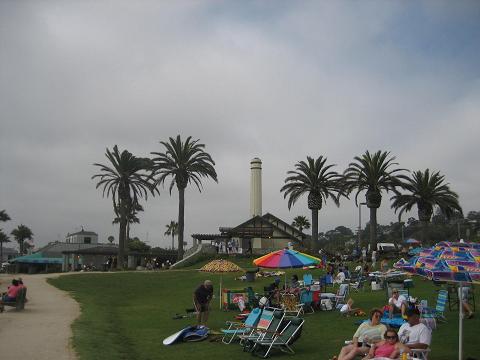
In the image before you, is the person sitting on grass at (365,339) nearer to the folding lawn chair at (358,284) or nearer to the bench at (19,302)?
the bench at (19,302)

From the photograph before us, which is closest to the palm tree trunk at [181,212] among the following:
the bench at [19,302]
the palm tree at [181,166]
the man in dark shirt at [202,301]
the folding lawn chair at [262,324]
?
the palm tree at [181,166]

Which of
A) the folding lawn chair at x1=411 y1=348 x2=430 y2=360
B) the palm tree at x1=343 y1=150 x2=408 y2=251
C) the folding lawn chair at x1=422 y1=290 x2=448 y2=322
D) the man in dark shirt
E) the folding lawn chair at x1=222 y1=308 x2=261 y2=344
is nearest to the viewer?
the folding lawn chair at x1=411 y1=348 x2=430 y2=360

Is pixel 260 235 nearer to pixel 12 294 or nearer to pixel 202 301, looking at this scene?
pixel 12 294

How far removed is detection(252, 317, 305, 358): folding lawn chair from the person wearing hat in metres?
2.50

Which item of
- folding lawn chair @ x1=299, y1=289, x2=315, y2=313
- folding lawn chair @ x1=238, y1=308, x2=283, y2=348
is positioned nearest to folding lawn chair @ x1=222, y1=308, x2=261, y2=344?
folding lawn chair @ x1=238, y1=308, x2=283, y2=348

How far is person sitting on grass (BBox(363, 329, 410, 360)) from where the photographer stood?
8391mm

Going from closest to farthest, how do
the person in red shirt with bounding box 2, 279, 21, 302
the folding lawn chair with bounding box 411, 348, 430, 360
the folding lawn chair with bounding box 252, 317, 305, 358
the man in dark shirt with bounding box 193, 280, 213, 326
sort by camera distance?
the folding lawn chair with bounding box 411, 348, 430, 360, the folding lawn chair with bounding box 252, 317, 305, 358, the man in dark shirt with bounding box 193, 280, 213, 326, the person in red shirt with bounding box 2, 279, 21, 302

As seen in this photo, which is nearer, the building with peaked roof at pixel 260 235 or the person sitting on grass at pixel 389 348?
the person sitting on grass at pixel 389 348

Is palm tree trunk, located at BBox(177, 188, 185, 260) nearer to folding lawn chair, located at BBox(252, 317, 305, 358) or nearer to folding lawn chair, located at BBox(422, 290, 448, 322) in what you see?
folding lawn chair, located at BBox(422, 290, 448, 322)

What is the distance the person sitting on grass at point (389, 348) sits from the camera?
27.5 feet

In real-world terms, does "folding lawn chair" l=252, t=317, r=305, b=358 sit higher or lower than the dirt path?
higher

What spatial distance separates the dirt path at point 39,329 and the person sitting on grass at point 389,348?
5842mm

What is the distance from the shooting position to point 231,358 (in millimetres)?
10766

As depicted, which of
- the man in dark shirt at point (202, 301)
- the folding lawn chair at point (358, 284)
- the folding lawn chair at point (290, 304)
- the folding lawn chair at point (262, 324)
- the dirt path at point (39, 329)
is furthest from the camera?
the folding lawn chair at point (358, 284)
